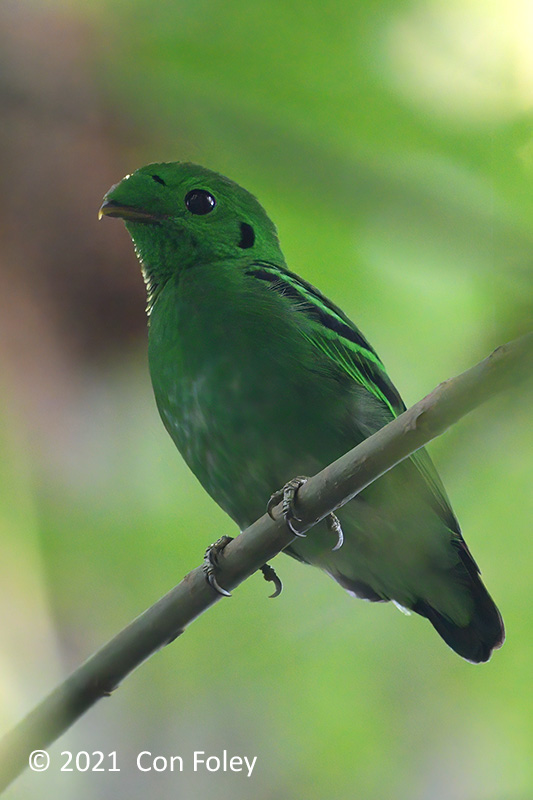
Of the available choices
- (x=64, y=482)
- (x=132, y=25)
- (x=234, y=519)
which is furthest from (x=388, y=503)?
(x=132, y=25)

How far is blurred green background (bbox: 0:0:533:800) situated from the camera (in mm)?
622

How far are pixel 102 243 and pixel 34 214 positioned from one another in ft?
0.65

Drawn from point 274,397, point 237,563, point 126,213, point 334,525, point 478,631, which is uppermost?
point 126,213

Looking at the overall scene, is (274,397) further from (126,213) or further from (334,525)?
(126,213)

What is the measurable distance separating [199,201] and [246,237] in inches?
6.1

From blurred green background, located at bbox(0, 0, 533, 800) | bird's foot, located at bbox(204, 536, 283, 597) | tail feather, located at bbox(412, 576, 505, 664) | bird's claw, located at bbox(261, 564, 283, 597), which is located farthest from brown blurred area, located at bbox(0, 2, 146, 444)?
tail feather, located at bbox(412, 576, 505, 664)

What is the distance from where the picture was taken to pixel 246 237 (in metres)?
2.09

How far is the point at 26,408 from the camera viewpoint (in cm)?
196

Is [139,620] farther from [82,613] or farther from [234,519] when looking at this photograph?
[82,613]

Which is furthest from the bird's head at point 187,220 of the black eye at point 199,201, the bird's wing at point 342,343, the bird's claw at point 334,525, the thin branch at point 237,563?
the thin branch at point 237,563

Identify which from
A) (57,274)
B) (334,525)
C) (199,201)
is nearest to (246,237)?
(199,201)

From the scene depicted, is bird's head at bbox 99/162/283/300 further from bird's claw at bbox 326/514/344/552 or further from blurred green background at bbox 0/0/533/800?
bird's claw at bbox 326/514/344/552

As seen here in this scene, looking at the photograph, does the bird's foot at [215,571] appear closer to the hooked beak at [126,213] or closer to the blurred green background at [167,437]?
the blurred green background at [167,437]

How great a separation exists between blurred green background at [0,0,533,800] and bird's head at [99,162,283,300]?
10 cm
